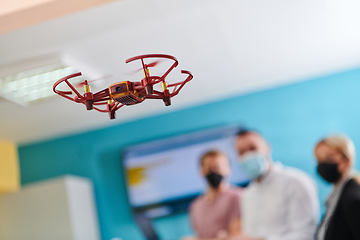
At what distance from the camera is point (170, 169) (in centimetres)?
435

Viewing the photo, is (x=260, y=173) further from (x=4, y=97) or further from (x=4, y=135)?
(x=4, y=135)

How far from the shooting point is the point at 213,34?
121 inches

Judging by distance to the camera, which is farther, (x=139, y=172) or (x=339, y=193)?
(x=139, y=172)

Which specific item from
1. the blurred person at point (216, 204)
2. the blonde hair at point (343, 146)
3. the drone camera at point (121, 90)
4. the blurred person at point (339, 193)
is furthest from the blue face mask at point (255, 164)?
the drone camera at point (121, 90)

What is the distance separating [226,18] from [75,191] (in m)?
2.48

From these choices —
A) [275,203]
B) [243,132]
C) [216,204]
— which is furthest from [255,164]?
[216,204]

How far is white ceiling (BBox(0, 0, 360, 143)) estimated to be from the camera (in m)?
2.67

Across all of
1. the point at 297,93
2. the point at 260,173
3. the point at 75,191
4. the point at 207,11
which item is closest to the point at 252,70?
the point at 297,93

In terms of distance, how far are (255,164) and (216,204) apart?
2.11 feet

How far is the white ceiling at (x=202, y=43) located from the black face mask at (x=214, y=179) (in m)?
0.85

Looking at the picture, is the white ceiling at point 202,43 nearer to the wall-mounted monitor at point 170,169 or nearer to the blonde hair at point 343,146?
the wall-mounted monitor at point 170,169

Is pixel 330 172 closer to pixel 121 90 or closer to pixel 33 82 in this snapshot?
pixel 121 90

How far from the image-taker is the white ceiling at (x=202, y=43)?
2666 mm

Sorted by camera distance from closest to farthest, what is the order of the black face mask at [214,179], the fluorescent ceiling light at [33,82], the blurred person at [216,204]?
the fluorescent ceiling light at [33,82]
the blurred person at [216,204]
the black face mask at [214,179]
